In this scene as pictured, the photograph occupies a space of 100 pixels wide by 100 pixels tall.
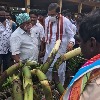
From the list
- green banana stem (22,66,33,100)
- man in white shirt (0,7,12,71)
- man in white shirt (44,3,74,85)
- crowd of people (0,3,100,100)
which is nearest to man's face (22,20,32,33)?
crowd of people (0,3,100,100)

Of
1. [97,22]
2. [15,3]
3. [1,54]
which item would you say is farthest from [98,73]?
[15,3]

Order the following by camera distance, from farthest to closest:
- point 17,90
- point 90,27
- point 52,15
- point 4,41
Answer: point 4,41, point 52,15, point 17,90, point 90,27

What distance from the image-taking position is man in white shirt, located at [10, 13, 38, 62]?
485 centimetres

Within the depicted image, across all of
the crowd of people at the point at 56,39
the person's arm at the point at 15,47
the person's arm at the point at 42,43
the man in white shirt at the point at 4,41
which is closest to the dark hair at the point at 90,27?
the crowd of people at the point at 56,39

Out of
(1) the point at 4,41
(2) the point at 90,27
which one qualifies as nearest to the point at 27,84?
(2) the point at 90,27

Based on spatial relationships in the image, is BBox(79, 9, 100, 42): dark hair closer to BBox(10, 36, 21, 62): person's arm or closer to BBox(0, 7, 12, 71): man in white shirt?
BBox(10, 36, 21, 62): person's arm

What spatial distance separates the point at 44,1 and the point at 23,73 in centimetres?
1208

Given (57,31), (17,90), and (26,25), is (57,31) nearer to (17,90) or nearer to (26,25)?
(26,25)

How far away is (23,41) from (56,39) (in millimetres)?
878

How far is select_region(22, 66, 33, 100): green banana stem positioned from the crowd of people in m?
0.52

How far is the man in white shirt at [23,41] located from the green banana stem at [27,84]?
7.64 feet

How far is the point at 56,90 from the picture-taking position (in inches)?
104

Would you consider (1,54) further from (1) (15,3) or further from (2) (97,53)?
(1) (15,3)

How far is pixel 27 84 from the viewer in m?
2.30
